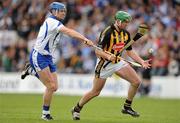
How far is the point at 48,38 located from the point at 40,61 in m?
0.58

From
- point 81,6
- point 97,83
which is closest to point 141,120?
point 97,83

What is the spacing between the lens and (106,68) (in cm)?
1589

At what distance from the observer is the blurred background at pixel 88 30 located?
28816 mm

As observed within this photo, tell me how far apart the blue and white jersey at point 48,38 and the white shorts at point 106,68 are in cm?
132

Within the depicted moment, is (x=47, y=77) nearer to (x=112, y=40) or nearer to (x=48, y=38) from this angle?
(x=48, y=38)

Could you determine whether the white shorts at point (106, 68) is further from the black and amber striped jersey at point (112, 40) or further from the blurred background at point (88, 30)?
the blurred background at point (88, 30)

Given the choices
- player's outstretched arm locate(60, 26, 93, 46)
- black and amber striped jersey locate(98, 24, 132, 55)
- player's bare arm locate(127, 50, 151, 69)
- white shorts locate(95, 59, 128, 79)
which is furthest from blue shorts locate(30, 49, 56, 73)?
player's bare arm locate(127, 50, 151, 69)

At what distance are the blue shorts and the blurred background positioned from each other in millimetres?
13405

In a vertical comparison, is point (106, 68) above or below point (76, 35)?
below

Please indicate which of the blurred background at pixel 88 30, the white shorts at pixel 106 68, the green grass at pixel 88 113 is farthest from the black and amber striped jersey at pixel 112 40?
the blurred background at pixel 88 30

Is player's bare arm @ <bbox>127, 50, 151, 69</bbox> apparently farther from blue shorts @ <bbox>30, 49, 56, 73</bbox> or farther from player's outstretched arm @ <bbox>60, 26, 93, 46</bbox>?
blue shorts @ <bbox>30, 49, 56, 73</bbox>

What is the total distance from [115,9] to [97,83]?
52.7ft

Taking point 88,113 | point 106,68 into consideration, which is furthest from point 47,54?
point 88,113

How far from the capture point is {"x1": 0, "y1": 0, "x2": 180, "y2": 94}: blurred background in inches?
1134
